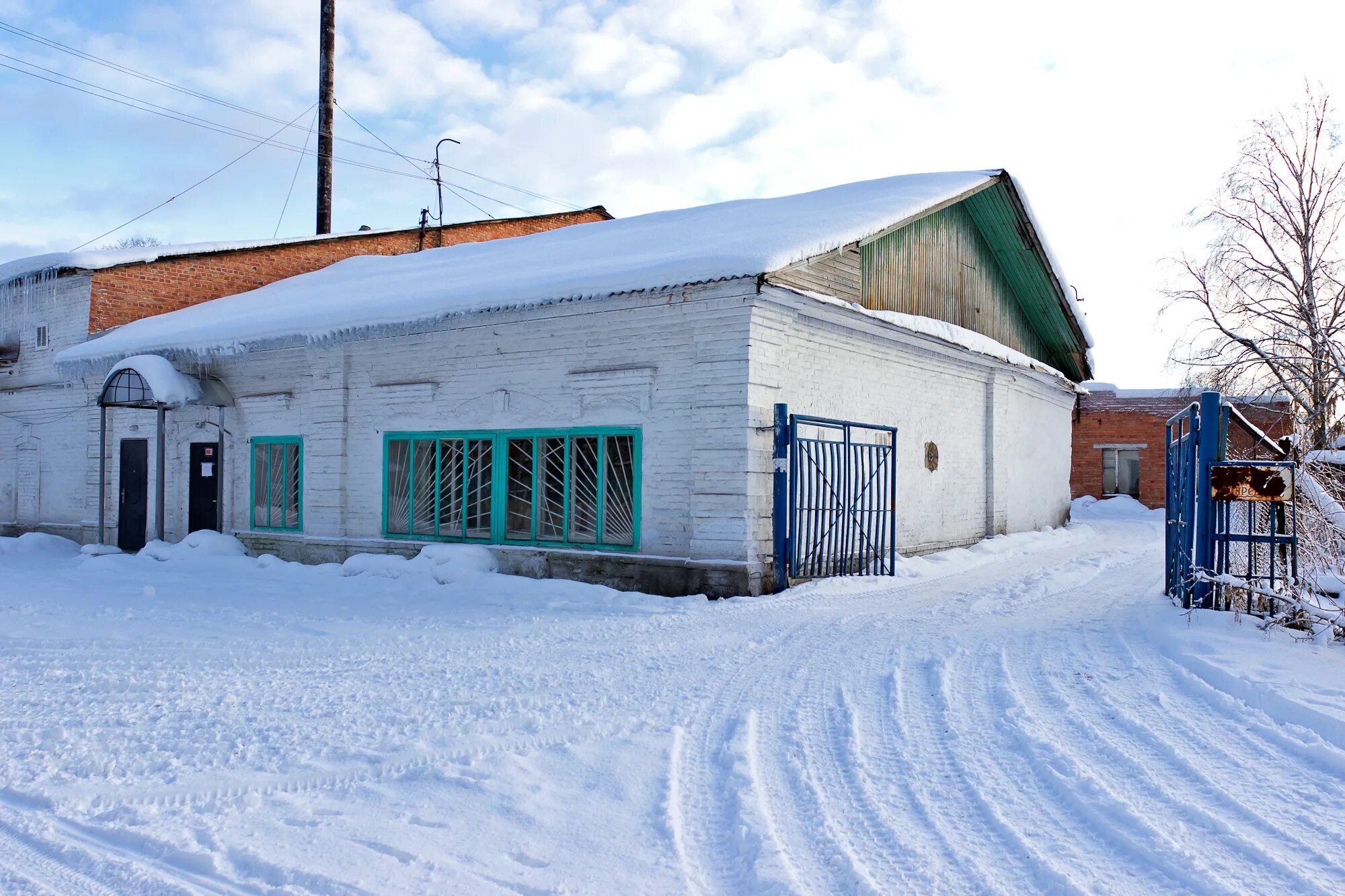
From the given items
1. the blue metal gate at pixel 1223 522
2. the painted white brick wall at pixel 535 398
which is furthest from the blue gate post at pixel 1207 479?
the painted white brick wall at pixel 535 398

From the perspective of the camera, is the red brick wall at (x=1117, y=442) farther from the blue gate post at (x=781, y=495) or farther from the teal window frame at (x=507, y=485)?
the teal window frame at (x=507, y=485)

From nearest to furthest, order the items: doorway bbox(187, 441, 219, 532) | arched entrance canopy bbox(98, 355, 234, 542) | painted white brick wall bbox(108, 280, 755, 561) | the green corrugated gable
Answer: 1. painted white brick wall bbox(108, 280, 755, 561)
2. the green corrugated gable
3. arched entrance canopy bbox(98, 355, 234, 542)
4. doorway bbox(187, 441, 219, 532)

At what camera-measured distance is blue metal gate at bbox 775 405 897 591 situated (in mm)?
9297

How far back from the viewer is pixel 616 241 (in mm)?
12266

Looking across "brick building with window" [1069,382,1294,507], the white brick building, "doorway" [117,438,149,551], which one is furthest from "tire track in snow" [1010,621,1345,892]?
"brick building with window" [1069,382,1294,507]

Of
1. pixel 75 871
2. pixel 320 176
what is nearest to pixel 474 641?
pixel 75 871

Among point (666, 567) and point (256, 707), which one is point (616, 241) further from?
point (256, 707)

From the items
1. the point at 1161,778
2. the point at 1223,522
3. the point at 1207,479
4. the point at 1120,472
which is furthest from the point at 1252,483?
the point at 1120,472

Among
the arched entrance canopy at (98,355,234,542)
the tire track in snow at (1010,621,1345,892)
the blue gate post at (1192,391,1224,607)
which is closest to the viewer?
the tire track in snow at (1010,621,1345,892)

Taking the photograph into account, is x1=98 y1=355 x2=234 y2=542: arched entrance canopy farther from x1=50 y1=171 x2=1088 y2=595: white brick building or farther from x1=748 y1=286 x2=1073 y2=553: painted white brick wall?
x1=748 y1=286 x2=1073 y2=553: painted white brick wall

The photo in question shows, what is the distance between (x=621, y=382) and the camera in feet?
32.5

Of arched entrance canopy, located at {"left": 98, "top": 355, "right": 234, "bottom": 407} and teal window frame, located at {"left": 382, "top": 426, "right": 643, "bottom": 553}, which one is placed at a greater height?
arched entrance canopy, located at {"left": 98, "top": 355, "right": 234, "bottom": 407}

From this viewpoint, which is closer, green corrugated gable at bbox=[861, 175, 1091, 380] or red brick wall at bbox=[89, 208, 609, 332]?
green corrugated gable at bbox=[861, 175, 1091, 380]

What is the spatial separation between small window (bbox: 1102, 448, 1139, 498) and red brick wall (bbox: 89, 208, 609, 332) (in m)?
20.3
